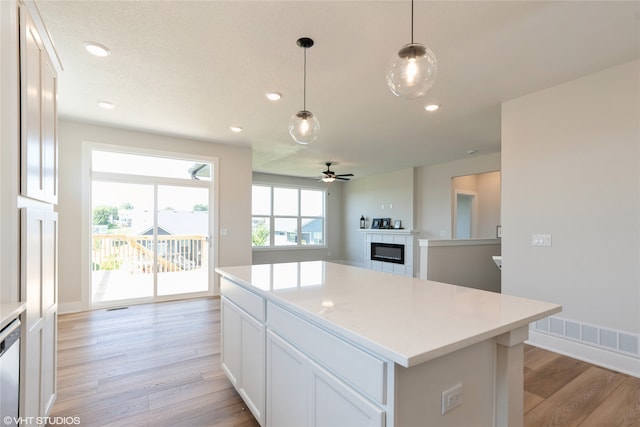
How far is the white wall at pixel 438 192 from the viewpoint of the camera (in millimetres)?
6184

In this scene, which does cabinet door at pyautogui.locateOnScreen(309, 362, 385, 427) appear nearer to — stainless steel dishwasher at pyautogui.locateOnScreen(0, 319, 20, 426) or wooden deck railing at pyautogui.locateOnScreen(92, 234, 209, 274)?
stainless steel dishwasher at pyautogui.locateOnScreen(0, 319, 20, 426)

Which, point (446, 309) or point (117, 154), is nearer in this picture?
point (446, 309)

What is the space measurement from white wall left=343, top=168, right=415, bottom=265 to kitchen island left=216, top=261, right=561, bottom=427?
588cm

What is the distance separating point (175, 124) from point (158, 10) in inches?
95.4

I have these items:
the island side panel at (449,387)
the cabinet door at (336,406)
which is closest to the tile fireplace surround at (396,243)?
the island side panel at (449,387)

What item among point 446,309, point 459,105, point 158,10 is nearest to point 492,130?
point 459,105

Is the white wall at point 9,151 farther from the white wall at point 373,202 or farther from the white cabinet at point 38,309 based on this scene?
the white wall at point 373,202

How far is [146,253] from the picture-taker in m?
4.75

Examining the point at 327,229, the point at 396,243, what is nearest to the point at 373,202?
the point at 396,243

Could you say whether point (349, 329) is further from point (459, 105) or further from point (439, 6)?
point (459, 105)

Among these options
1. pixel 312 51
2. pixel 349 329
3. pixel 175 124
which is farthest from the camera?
pixel 175 124

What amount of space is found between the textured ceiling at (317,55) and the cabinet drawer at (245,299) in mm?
1812

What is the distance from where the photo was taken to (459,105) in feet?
11.4

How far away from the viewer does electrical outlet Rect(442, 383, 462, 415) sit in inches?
42.1
